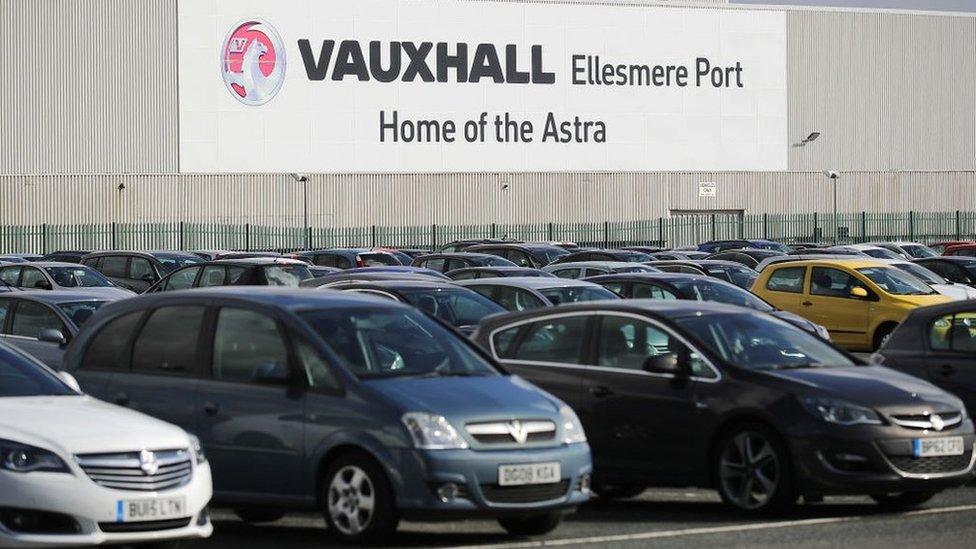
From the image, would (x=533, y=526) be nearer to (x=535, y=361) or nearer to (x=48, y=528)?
(x=535, y=361)

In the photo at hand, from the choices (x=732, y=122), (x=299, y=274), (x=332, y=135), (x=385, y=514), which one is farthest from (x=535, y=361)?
(x=732, y=122)

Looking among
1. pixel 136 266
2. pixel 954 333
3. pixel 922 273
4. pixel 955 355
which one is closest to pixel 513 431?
pixel 955 355

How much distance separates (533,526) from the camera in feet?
36.5

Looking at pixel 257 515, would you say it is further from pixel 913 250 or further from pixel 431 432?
pixel 913 250

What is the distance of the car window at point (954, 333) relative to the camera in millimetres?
14688

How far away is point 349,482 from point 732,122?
64.5 metres

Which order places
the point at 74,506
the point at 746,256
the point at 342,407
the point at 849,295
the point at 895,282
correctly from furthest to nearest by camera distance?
the point at 746,256 → the point at 895,282 → the point at 849,295 → the point at 342,407 → the point at 74,506

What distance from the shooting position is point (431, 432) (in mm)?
10352

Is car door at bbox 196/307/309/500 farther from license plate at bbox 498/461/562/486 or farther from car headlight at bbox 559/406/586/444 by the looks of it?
car headlight at bbox 559/406/586/444

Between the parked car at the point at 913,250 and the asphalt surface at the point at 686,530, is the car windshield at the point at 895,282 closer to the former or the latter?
the asphalt surface at the point at 686,530

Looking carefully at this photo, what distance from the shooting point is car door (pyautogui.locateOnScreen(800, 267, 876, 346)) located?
2614cm

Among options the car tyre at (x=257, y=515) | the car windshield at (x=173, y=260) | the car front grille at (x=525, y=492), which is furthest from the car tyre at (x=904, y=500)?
the car windshield at (x=173, y=260)

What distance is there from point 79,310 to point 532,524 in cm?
918

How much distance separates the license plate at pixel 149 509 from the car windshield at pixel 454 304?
365 inches
